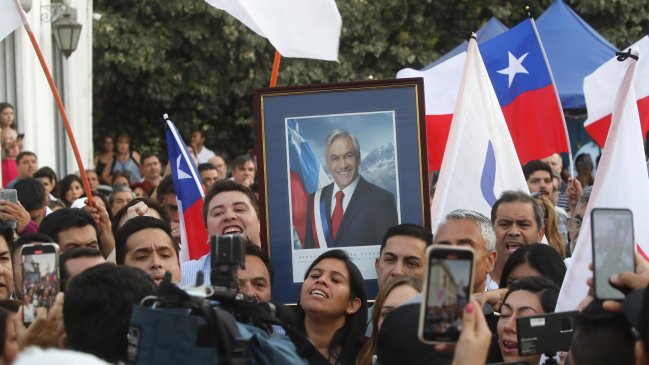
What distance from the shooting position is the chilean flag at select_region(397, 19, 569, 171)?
11219 millimetres

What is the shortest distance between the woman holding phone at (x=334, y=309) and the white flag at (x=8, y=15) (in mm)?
3083

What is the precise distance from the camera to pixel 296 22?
848 centimetres

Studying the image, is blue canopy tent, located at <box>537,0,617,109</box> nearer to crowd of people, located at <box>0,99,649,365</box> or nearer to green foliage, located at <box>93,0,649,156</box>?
green foliage, located at <box>93,0,649,156</box>

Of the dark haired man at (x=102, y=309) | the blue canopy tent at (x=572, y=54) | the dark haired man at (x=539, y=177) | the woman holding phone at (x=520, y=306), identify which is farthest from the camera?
the blue canopy tent at (x=572, y=54)

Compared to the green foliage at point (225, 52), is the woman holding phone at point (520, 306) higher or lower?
lower

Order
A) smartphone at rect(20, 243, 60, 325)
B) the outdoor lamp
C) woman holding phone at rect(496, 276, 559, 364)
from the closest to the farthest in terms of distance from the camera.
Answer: smartphone at rect(20, 243, 60, 325) → woman holding phone at rect(496, 276, 559, 364) → the outdoor lamp

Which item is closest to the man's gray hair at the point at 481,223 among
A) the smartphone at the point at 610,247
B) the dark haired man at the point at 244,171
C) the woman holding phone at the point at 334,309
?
the woman holding phone at the point at 334,309

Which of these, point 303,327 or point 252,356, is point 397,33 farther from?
point 252,356

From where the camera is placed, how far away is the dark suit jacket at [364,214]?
715 cm

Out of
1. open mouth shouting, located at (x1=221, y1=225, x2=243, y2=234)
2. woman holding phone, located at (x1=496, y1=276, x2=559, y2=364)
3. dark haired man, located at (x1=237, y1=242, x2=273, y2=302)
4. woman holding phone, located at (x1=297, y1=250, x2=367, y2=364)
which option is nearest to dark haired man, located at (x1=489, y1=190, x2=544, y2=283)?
open mouth shouting, located at (x1=221, y1=225, x2=243, y2=234)

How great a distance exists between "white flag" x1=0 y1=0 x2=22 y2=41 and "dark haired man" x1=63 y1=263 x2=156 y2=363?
14.8 feet

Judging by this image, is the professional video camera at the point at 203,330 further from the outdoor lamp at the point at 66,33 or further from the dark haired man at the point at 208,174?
the outdoor lamp at the point at 66,33

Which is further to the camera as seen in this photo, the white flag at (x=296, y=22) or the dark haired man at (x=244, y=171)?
the dark haired man at (x=244, y=171)

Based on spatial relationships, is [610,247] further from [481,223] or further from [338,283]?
[481,223]
